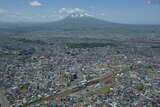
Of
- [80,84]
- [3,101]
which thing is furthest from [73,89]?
[3,101]

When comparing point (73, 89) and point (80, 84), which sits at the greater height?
point (80, 84)

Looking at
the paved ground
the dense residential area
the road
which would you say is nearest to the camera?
the dense residential area

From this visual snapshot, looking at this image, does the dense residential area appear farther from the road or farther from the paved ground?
the paved ground

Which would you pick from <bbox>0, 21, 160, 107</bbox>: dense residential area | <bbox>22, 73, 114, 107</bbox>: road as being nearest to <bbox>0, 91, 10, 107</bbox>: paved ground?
<bbox>0, 21, 160, 107</bbox>: dense residential area

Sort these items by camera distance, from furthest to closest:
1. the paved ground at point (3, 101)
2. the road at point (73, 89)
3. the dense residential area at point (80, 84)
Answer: the road at point (73, 89) < the paved ground at point (3, 101) < the dense residential area at point (80, 84)

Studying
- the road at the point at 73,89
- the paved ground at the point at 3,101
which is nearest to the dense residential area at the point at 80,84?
the road at the point at 73,89

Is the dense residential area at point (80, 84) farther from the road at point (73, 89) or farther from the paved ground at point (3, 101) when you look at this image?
the paved ground at point (3, 101)

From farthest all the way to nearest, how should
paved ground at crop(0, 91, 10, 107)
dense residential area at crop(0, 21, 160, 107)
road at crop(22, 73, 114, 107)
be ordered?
road at crop(22, 73, 114, 107) → paved ground at crop(0, 91, 10, 107) → dense residential area at crop(0, 21, 160, 107)

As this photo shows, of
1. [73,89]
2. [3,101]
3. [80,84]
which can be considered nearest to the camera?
[3,101]

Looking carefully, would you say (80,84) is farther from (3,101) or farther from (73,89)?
(3,101)

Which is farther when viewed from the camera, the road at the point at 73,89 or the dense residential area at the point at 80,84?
the road at the point at 73,89

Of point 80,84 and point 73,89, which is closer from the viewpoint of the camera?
point 73,89
